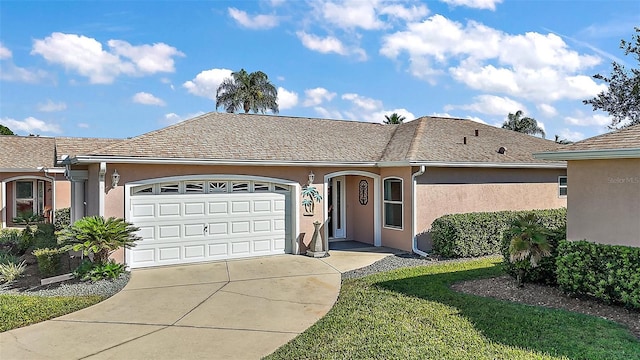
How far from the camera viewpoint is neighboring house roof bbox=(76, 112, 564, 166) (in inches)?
420

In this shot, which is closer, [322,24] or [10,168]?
[322,24]

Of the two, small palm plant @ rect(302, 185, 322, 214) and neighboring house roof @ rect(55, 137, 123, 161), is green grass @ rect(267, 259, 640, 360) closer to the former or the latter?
small palm plant @ rect(302, 185, 322, 214)

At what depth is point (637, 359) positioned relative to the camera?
176 inches

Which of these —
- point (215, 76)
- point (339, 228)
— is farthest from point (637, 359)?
point (215, 76)

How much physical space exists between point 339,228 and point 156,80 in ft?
35.5

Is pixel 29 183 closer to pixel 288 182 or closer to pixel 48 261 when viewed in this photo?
pixel 48 261

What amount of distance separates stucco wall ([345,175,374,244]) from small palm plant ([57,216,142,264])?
7.67 metres

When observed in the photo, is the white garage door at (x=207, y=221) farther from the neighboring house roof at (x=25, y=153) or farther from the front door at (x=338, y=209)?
the neighboring house roof at (x=25, y=153)

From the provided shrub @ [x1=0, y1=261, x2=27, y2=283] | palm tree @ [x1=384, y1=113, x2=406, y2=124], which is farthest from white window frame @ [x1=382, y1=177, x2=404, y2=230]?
palm tree @ [x1=384, y1=113, x2=406, y2=124]

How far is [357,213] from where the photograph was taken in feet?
47.1

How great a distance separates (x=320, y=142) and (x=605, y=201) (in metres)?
8.69

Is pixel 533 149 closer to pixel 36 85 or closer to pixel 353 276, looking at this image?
pixel 353 276

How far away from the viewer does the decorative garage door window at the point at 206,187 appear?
10.2m

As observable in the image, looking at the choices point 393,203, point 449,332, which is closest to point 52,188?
point 393,203
